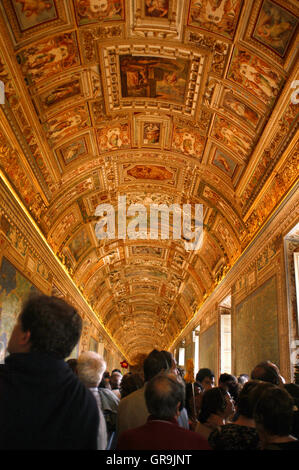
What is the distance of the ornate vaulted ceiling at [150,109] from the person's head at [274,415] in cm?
827

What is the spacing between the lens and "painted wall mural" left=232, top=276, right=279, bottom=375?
11195 millimetres

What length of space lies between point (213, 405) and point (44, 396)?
2946mm

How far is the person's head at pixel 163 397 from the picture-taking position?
10.2ft

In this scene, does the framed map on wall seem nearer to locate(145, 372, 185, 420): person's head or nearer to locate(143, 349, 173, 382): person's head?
locate(143, 349, 173, 382): person's head

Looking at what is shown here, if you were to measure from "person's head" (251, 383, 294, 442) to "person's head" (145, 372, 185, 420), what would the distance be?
68 cm

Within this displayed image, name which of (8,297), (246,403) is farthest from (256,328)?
(246,403)

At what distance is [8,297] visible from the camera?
448 inches

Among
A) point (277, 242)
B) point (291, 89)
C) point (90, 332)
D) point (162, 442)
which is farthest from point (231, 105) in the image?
point (90, 332)

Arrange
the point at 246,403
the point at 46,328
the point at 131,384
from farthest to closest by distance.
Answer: the point at 131,384
the point at 246,403
the point at 46,328

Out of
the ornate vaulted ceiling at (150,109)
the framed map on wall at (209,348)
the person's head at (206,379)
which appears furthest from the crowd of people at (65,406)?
the framed map on wall at (209,348)

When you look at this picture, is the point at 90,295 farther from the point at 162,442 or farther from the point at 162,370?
the point at 162,442

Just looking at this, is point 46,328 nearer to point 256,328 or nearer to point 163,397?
point 163,397

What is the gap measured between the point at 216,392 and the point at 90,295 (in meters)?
22.5

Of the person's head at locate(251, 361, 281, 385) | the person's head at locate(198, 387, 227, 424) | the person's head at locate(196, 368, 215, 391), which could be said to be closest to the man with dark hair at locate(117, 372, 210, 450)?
the person's head at locate(198, 387, 227, 424)
